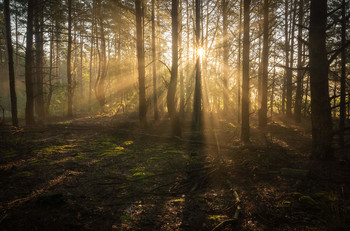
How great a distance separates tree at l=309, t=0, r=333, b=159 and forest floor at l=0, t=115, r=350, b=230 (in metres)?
0.64

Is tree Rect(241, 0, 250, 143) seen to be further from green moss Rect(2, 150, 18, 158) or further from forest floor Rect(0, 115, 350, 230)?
green moss Rect(2, 150, 18, 158)

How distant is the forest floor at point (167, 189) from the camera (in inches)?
112

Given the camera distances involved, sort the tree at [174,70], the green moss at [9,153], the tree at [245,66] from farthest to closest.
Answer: the tree at [174,70]
the tree at [245,66]
the green moss at [9,153]

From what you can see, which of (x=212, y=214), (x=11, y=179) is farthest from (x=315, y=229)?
(x=11, y=179)

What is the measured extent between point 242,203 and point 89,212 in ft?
9.14

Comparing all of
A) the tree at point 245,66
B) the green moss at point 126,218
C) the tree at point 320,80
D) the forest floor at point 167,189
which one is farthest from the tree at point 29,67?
the tree at point 320,80

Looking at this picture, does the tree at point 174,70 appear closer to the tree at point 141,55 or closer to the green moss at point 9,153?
the tree at point 141,55

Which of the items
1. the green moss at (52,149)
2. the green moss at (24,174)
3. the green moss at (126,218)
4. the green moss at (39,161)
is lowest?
the green moss at (126,218)

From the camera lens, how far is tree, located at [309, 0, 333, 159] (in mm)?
4934

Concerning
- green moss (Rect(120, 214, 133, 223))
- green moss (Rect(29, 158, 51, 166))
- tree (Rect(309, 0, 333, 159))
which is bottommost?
green moss (Rect(120, 214, 133, 223))

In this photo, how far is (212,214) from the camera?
316 cm

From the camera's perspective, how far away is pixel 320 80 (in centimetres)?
498

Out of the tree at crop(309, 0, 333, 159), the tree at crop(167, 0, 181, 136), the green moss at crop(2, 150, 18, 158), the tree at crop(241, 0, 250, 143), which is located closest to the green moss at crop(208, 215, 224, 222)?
the tree at crop(309, 0, 333, 159)

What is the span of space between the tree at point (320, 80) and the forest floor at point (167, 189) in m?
0.64
